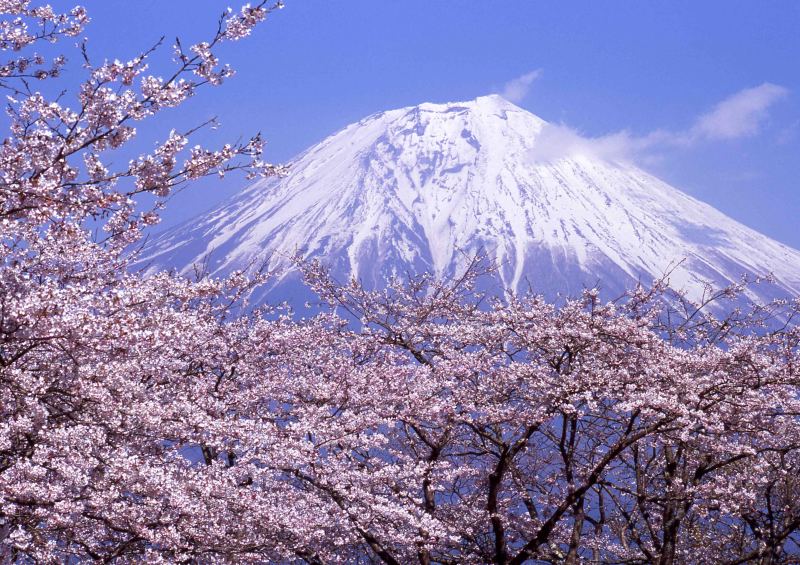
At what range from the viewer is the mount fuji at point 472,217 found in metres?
130

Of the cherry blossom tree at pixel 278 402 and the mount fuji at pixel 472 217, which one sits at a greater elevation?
the mount fuji at pixel 472 217

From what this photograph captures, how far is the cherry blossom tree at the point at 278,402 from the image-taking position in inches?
141

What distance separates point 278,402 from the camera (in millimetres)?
8836

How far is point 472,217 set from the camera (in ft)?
522

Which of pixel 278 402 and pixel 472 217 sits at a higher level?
pixel 472 217

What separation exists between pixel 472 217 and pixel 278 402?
152 m

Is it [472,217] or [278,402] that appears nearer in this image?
[278,402]

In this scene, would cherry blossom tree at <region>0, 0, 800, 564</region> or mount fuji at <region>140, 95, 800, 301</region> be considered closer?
cherry blossom tree at <region>0, 0, 800, 564</region>

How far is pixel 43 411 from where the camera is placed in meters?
4.30

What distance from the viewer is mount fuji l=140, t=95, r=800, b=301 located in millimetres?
130125

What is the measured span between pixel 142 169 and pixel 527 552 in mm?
5297

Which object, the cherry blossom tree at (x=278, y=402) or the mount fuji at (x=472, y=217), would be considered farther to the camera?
the mount fuji at (x=472, y=217)

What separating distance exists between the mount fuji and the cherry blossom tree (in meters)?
110

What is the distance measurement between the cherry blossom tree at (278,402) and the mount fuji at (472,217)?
10967 centimetres
